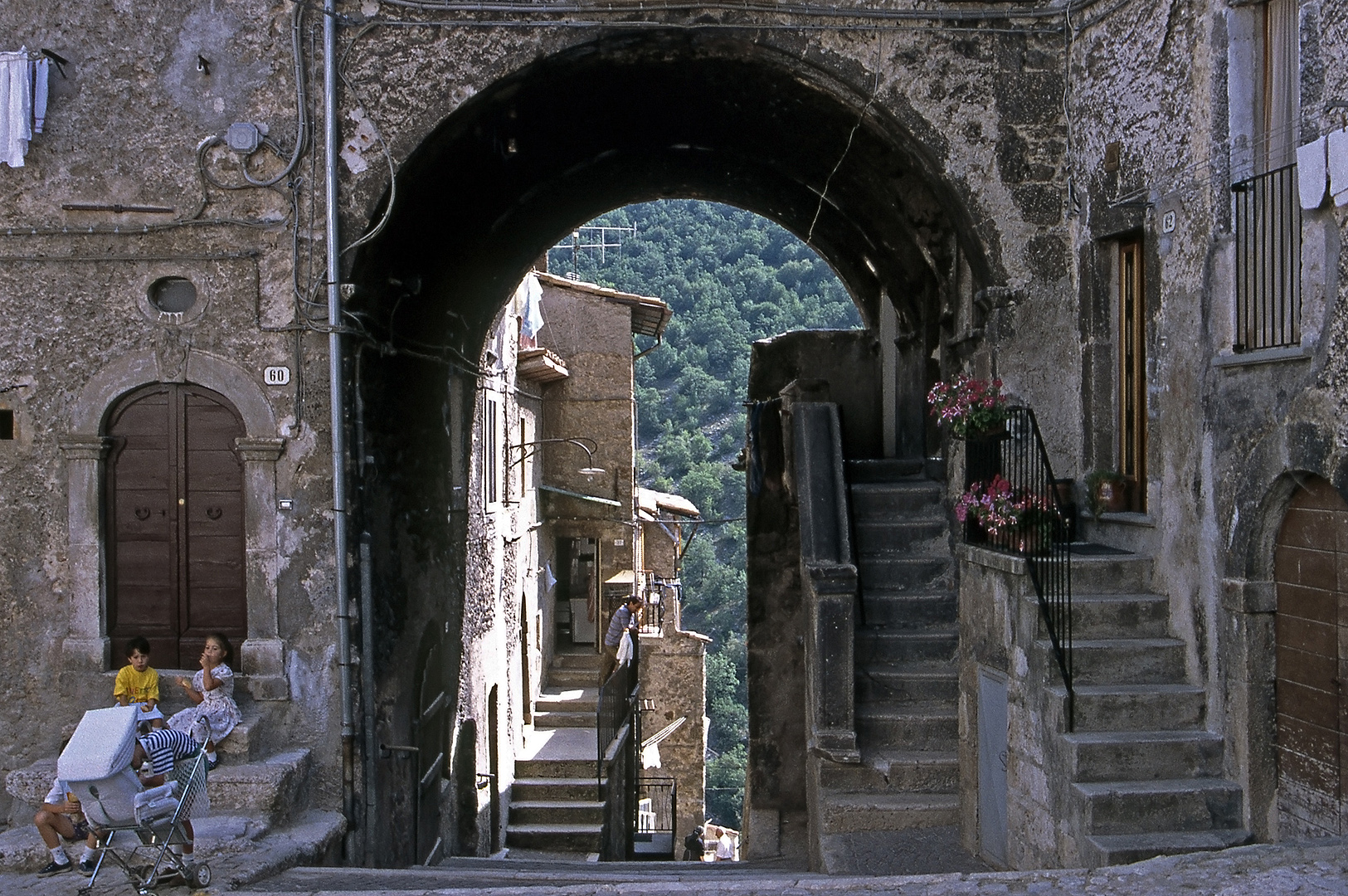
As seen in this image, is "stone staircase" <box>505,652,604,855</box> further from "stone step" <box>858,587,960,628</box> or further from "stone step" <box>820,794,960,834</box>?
"stone step" <box>820,794,960,834</box>

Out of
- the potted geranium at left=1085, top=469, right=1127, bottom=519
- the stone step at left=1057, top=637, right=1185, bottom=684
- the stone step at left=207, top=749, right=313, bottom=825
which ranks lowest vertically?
the stone step at left=207, top=749, right=313, bottom=825

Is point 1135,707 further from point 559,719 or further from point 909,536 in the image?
point 559,719

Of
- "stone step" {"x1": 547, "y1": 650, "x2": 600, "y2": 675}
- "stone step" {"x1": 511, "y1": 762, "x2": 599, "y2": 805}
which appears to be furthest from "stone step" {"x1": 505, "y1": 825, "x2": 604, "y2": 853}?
"stone step" {"x1": 547, "y1": 650, "x2": 600, "y2": 675}

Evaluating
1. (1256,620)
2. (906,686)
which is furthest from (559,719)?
(1256,620)

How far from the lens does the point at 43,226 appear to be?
25.2 feet

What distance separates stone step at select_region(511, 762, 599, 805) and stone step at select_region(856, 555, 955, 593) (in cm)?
716

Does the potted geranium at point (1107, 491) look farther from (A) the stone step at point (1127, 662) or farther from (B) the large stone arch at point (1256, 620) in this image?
(B) the large stone arch at point (1256, 620)

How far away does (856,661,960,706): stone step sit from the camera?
8.42 metres

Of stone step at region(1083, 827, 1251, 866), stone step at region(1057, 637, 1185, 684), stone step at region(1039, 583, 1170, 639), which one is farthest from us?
stone step at region(1039, 583, 1170, 639)

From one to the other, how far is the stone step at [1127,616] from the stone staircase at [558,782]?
8.98m

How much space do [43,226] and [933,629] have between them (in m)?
7.34

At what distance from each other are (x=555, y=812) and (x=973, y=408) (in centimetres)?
944

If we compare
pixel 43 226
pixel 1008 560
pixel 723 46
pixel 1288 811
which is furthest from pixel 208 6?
pixel 1288 811

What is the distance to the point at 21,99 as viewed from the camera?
24.6 ft
